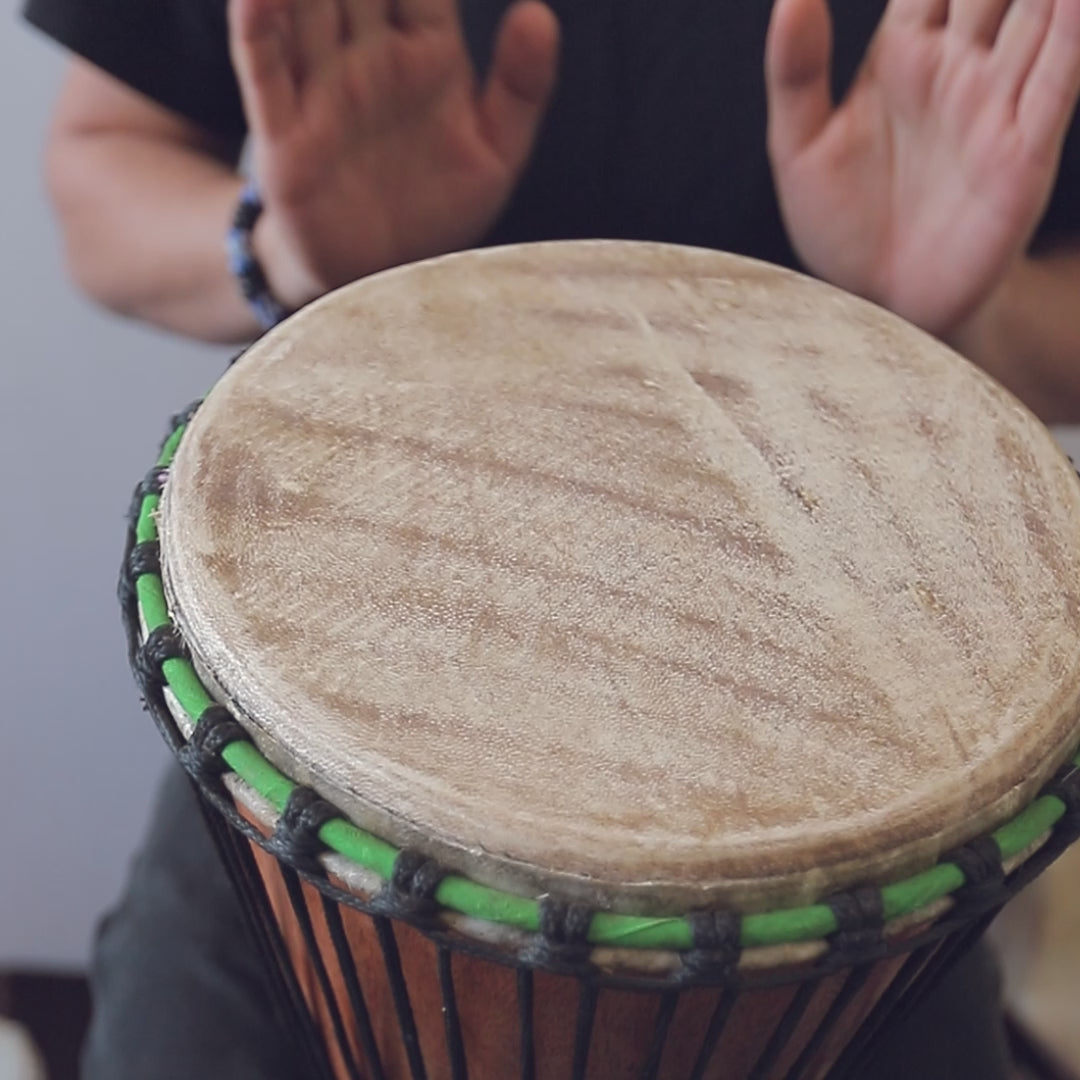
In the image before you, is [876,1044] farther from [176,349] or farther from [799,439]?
[176,349]

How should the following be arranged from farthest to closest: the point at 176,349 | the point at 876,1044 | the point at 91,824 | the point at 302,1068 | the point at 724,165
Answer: the point at 91,824 → the point at 176,349 → the point at 724,165 → the point at 302,1068 → the point at 876,1044

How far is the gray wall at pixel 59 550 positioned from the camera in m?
1.08

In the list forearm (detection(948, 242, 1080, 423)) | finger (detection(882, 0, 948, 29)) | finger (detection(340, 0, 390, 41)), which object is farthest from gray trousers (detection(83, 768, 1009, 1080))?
finger (detection(882, 0, 948, 29))

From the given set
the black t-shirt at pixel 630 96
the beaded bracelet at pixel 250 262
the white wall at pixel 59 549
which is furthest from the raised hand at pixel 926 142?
the white wall at pixel 59 549

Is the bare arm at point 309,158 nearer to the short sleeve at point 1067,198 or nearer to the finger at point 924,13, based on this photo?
the finger at point 924,13

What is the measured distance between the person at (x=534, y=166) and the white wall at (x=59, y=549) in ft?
0.37

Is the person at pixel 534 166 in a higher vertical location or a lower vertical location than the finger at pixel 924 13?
lower

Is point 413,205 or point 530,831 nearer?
Answer: point 530,831

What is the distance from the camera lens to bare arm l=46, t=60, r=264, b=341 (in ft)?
3.07

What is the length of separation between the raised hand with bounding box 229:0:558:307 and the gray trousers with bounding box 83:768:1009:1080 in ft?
1.35

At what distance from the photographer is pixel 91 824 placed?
142cm

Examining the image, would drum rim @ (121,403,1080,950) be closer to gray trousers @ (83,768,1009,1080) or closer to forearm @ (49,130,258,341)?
gray trousers @ (83,768,1009,1080)

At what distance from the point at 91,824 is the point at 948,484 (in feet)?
3.86

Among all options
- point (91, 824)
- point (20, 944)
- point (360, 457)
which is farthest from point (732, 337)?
point (20, 944)
